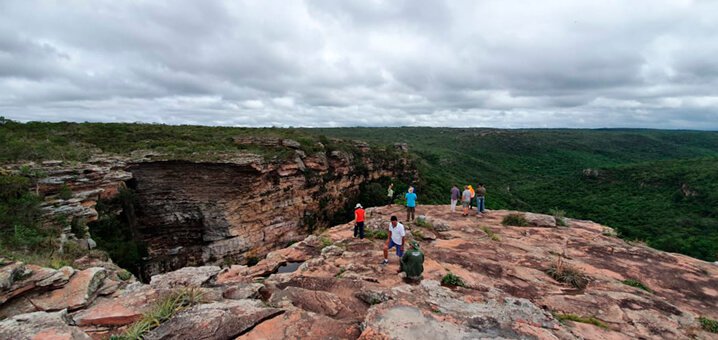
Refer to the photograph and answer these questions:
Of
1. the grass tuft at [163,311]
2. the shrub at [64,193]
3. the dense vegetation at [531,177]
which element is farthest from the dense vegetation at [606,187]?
the shrub at [64,193]

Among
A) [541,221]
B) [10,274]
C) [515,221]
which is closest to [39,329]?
[10,274]

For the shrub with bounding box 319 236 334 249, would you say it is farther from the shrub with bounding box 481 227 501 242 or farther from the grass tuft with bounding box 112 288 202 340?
the shrub with bounding box 481 227 501 242

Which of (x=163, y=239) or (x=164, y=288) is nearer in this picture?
(x=164, y=288)

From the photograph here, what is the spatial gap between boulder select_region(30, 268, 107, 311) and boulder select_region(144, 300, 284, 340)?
245cm

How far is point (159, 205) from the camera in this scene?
20.2 metres

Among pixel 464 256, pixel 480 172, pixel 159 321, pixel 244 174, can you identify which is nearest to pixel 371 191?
pixel 244 174

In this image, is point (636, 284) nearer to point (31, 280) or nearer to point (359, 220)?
point (359, 220)

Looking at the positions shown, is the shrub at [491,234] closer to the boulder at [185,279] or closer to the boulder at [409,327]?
the boulder at [409,327]

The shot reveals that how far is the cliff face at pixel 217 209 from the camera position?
19734mm

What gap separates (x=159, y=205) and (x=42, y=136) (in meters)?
7.75

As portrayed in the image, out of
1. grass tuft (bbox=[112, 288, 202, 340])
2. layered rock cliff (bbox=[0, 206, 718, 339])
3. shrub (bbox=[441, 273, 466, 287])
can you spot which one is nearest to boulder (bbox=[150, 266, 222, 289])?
layered rock cliff (bbox=[0, 206, 718, 339])

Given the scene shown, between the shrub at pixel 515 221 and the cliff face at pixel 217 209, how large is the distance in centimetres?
1578

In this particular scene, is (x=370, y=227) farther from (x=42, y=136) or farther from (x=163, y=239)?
(x=42, y=136)

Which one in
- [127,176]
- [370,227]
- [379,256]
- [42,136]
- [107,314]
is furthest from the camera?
[42,136]
